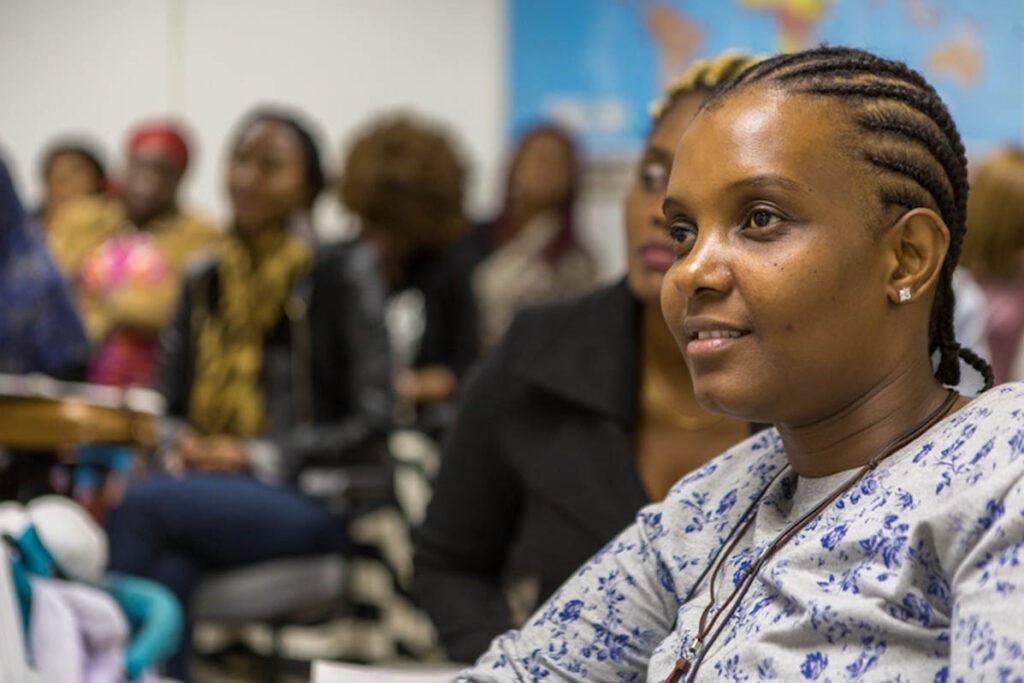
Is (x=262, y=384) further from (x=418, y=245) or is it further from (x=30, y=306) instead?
(x=418, y=245)

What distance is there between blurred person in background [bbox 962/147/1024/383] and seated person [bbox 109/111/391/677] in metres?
2.02

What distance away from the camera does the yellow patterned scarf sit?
3506 mm

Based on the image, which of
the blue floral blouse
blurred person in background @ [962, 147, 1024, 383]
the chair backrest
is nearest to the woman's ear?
the blue floral blouse

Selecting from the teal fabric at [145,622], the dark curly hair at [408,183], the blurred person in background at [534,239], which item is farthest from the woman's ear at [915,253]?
the blurred person in background at [534,239]

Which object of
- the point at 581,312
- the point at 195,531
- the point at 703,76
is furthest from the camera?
the point at 195,531

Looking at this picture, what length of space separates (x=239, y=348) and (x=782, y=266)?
8.52 ft

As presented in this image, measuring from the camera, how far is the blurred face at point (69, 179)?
20.5 ft

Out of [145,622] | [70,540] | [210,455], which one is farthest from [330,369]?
[70,540]

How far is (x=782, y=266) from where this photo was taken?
1114 millimetres

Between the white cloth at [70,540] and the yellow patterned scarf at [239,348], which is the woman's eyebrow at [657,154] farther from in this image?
the yellow patterned scarf at [239,348]

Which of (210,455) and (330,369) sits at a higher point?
(330,369)

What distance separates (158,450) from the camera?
354 cm

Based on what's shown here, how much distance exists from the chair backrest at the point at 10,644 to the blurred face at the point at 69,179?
15.7 ft

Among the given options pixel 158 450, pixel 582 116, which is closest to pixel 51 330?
pixel 158 450
